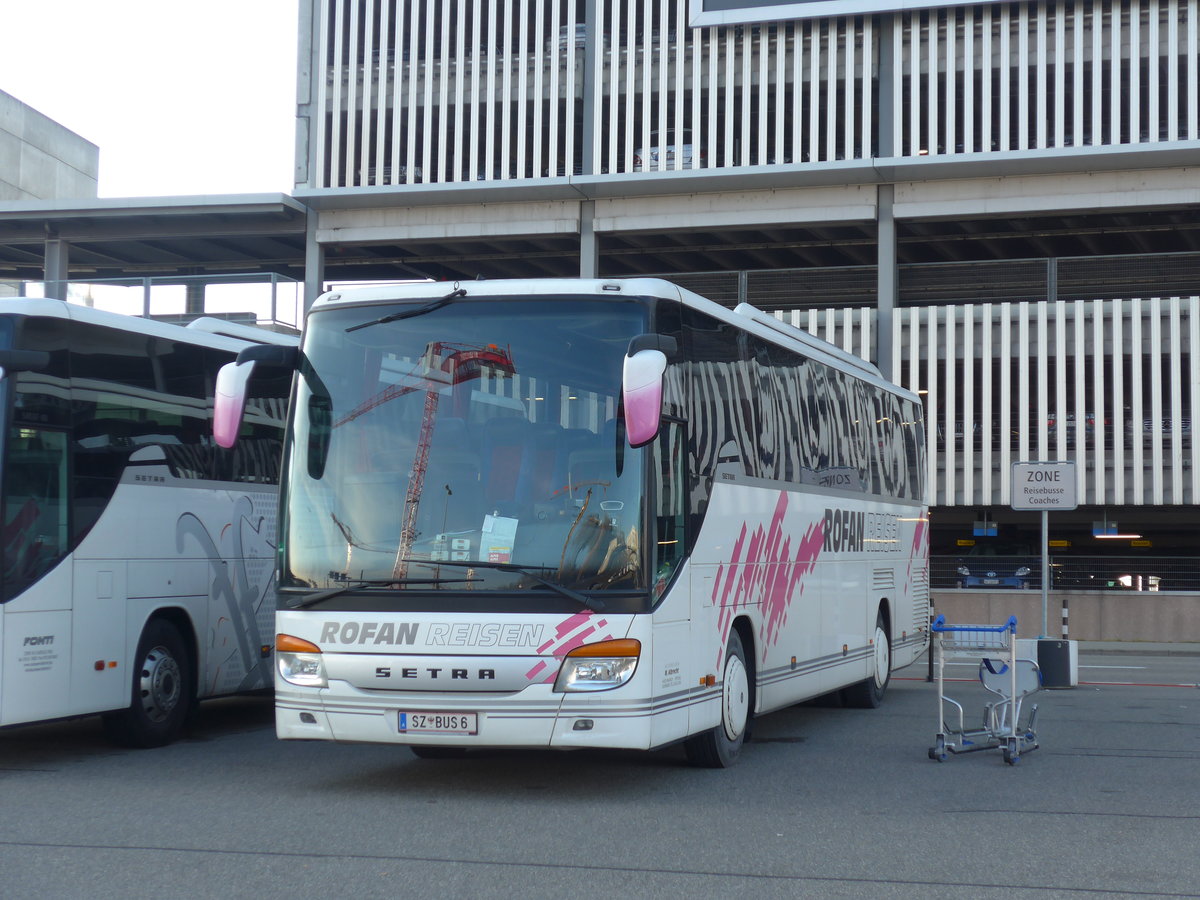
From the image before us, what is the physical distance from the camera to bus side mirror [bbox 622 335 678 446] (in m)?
8.21

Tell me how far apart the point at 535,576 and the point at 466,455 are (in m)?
0.86

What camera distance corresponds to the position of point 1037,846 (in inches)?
304

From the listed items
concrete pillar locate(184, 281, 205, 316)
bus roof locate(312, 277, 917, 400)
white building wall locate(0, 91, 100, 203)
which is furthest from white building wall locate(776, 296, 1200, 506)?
white building wall locate(0, 91, 100, 203)

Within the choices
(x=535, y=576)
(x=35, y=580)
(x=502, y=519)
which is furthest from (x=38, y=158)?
(x=535, y=576)

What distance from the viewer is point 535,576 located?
347 inches

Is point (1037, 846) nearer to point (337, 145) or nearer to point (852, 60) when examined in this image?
point (852, 60)

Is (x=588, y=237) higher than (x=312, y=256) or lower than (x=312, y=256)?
higher

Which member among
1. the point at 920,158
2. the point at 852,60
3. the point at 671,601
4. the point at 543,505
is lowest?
the point at 671,601

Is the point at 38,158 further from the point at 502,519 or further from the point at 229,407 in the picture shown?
the point at 502,519

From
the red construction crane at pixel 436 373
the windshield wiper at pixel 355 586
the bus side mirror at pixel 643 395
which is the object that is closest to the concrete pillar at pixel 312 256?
the red construction crane at pixel 436 373

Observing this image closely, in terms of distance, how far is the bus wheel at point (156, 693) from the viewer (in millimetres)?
11500

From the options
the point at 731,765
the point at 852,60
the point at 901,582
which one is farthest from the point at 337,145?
the point at 731,765

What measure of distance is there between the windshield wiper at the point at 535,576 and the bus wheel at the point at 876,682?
6900 mm

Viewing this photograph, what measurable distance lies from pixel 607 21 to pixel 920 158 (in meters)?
8.43
